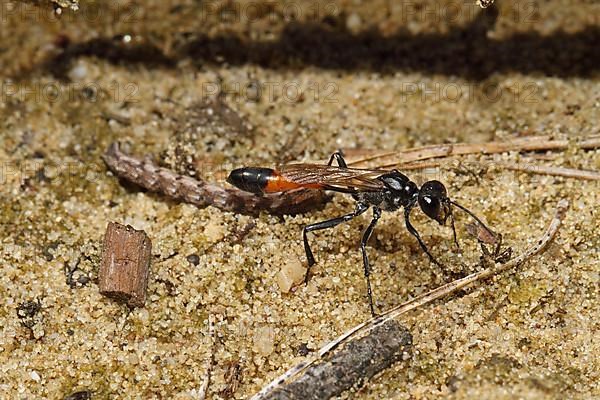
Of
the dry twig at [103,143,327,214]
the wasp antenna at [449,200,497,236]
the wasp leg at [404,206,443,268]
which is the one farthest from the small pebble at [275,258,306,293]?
the wasp antenna at [449,200,497,236]

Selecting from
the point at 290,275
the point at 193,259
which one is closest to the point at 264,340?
the point at 290,275

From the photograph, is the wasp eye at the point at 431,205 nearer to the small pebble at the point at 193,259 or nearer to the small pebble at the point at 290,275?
the small pebble at the point at 290,275

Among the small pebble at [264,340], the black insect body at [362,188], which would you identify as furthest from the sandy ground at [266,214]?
the black insect body at [362,188]

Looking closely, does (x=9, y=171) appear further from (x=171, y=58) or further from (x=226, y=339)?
(x=226, y=339)

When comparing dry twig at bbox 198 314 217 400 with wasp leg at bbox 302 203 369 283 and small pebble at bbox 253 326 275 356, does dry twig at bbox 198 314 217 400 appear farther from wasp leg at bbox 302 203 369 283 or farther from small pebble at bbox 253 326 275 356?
wasp leg at bbox 302 203 369 283

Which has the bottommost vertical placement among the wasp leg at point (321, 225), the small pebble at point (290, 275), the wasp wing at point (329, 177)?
the small pebble at point (290, 275)

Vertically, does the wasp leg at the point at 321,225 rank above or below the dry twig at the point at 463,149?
below
